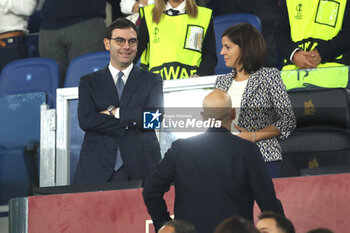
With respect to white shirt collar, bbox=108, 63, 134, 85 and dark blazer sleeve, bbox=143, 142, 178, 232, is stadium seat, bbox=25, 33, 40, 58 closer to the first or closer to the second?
white shirt collar, bbox=108, 63, 134, 85

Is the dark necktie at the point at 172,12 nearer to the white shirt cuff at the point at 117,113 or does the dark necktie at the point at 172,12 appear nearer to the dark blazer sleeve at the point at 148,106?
the dark blazer sleeve at the point at 148,106

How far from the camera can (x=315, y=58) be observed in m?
3.96

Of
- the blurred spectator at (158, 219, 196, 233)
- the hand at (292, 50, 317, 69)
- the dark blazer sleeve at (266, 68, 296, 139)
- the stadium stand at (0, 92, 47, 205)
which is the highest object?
the hand at (292, 50, 317, 69)

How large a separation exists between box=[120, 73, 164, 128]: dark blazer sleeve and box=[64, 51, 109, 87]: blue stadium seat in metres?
1.32

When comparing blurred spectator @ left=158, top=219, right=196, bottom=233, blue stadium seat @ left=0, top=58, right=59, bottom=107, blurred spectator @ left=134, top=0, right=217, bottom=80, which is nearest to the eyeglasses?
blurred spectator @ left=134, top=0, right=217, bottom=80

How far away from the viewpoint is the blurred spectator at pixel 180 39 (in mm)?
4145

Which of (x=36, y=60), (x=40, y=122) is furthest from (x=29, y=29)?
(x=40, y=122)

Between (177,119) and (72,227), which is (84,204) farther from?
(177,119)

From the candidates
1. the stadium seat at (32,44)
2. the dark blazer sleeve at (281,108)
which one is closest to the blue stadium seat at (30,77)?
the stadium seat at (32,44)

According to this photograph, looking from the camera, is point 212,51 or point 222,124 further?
point 212,51

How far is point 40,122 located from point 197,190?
7.09ft

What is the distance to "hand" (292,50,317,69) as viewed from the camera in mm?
3945

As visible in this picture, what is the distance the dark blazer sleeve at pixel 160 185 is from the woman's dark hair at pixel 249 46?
1.12m

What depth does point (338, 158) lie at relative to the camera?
3537mm
